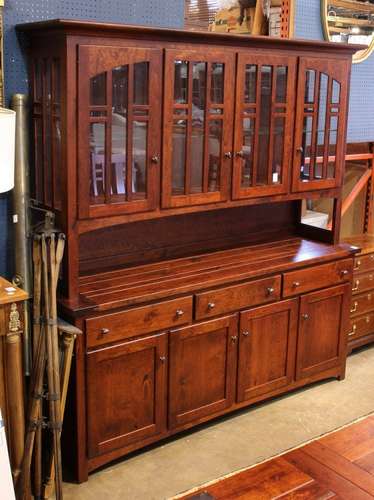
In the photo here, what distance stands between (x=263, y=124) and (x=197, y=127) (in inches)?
16.7

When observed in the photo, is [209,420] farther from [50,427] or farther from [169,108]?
[169,108]

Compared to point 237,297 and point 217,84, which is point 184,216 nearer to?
point 237,297

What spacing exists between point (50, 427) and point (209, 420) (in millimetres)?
1026

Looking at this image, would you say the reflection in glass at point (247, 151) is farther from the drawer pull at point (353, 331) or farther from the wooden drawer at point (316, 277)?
the drawer pull at point (353, 331)

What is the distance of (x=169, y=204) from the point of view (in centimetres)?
304

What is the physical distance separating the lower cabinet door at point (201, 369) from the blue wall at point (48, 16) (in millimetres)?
879

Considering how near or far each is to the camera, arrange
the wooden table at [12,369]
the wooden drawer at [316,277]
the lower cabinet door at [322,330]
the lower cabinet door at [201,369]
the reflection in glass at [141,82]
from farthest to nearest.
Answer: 1. the lower cabinet door at [322,330]
2. the wooden drawer at [316,277]
3. the lower cabinet door at [201,369]
4. the reflection in glass at [141,82]
5. the wooden table at [12,369]

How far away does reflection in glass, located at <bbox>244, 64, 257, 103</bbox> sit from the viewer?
3191mm

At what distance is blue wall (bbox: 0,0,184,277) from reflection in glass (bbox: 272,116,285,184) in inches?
28.1

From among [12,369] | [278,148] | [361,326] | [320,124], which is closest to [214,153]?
[278,148]

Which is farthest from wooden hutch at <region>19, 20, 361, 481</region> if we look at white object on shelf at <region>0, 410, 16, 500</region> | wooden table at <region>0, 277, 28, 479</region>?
white object on shelf at <region>0, 410, 16, 500</region>

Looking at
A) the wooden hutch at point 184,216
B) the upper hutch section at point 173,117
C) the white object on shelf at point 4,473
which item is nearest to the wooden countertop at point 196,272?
the wooden hutch at point 184,216

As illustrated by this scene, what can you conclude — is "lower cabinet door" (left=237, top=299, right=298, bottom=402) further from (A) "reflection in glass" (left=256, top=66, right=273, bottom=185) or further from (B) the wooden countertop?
(A) "reflection in glass" (left=256, top=66, right=273, bottom=185)

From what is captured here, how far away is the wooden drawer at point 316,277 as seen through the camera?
3521 mm
